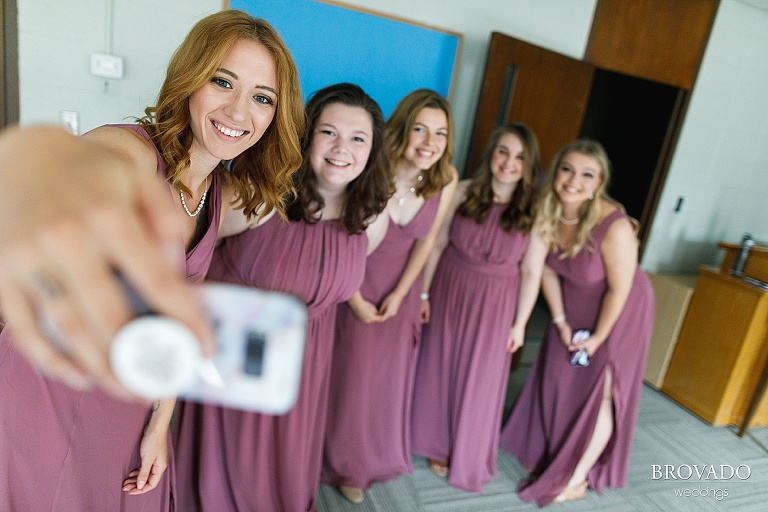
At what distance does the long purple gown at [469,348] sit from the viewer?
1.99m

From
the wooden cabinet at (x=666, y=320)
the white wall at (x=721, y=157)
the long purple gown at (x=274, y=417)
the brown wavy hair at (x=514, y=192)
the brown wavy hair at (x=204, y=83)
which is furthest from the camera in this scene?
the white wall at (x=721, y=157)

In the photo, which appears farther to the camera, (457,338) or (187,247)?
(457,338)

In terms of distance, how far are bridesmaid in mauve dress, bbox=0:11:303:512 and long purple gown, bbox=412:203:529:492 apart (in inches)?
47.1

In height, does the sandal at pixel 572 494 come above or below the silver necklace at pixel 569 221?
Answer: below

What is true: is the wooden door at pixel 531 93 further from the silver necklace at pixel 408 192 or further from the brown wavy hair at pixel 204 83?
the brown wavy hair at pixel 204 83

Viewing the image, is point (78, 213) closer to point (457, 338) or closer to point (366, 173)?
point (366, 173)

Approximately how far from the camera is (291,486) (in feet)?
5.00

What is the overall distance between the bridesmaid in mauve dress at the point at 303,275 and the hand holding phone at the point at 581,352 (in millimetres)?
1048

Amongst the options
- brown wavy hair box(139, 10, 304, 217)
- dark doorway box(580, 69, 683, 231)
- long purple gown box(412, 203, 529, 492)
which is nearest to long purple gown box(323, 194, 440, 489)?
long purple gown box(412, 203, 529, 492)

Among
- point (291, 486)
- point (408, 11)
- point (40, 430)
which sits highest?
point (408, 11)

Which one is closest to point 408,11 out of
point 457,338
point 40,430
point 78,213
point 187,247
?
point 457,338

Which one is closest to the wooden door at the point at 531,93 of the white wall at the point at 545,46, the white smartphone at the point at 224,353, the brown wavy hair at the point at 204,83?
the white wall at the point at 545,46

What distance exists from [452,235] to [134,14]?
1.57 metres

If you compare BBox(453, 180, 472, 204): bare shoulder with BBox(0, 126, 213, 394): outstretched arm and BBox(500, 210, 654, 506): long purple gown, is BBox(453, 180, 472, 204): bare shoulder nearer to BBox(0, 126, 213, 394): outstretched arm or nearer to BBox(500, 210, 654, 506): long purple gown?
BBox(500, 210, 654, 506): long purple gown
